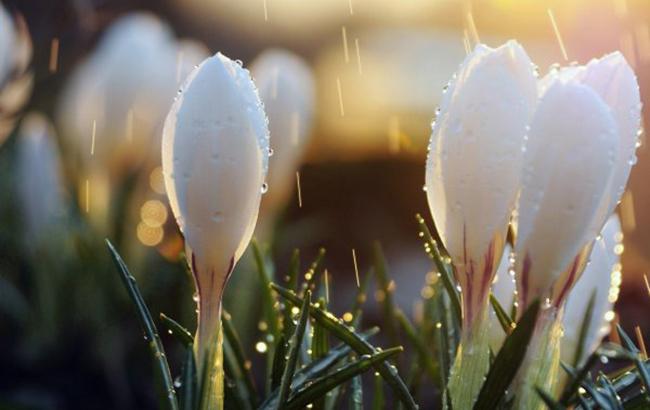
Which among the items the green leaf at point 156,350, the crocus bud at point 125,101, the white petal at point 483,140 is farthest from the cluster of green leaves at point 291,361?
the crocus bud at point 125,101

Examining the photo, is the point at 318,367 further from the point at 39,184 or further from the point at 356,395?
the point at 39,184

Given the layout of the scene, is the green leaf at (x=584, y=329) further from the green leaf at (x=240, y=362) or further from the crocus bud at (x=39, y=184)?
the crocus bud at (x=39, y=184)

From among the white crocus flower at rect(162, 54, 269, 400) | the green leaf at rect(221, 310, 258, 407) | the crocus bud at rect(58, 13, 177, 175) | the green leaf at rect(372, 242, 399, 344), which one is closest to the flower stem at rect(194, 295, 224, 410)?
the white crocus flower at rect(162, 54, 269, 400)

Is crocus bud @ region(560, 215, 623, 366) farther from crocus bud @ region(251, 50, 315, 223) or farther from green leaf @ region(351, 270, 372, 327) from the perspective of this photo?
crocus bud @ region(251, 50, 315, 223)

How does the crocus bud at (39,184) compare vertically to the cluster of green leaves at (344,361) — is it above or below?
above

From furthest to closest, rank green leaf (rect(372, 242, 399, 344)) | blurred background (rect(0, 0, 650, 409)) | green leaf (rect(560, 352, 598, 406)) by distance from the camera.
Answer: blurred background (rect(0, 0, 650, 409)) → green leaf (rect(372, 242, 399, 344)) → green leaf (rect(560, 352, 598, 406))

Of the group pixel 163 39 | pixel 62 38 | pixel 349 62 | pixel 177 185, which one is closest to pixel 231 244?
pixel 177 185
